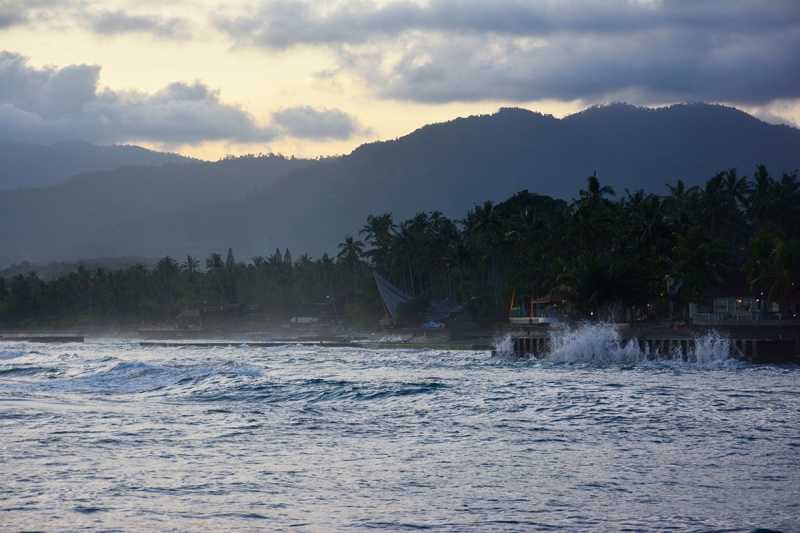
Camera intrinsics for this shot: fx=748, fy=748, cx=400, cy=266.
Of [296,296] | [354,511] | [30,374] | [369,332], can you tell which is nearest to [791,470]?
[354,511]

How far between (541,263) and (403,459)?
64.6 metres

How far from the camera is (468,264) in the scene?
9131 centimetres

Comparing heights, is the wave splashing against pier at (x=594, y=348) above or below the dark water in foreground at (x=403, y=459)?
below

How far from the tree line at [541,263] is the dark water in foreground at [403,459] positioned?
→ 3434cm

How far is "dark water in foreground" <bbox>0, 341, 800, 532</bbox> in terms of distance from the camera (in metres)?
9.38

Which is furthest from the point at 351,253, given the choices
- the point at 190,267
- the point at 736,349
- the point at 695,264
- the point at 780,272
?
the point at 736,349

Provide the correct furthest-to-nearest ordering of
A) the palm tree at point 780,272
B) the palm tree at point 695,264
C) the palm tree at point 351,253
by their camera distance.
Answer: the palm tree at point 351,253
the palm tree at point 695,264
the palm tree at point 780,272

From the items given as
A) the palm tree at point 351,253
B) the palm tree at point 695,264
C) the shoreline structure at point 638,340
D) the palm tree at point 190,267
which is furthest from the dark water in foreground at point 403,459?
the palm tree at point 190,267

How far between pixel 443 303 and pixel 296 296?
189 ft

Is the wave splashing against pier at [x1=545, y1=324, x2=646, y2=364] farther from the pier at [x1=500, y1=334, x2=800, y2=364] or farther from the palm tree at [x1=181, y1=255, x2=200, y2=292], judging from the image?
the palm tree at [x1=181, y1=255, x2=200, y2=292]

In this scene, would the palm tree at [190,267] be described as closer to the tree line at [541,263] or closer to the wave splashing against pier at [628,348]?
the tree line at [541,263]

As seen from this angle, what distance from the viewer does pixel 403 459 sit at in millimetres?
13219

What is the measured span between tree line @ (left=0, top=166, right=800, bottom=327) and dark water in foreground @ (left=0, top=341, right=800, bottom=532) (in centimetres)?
3434

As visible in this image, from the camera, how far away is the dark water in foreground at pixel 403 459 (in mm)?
9383
